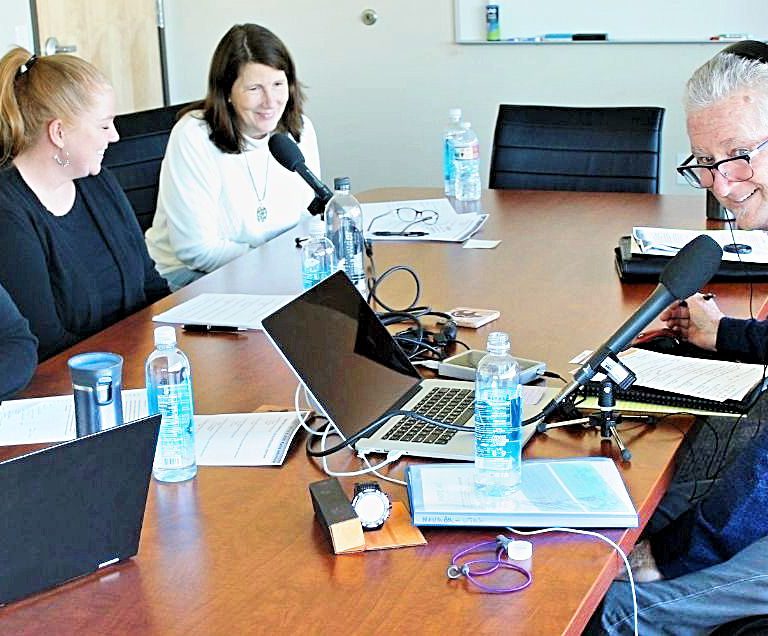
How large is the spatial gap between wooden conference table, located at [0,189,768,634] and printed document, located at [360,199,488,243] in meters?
0.60

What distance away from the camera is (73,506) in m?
1.29

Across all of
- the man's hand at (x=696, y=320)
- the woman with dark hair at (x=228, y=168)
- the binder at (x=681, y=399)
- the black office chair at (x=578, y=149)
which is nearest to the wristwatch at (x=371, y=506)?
the binder at (x=681, y=399)

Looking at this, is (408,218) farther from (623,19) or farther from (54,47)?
(54,47)

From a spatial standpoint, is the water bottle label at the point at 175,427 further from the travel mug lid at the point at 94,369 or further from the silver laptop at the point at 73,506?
the silver laptop at the point at 73,506

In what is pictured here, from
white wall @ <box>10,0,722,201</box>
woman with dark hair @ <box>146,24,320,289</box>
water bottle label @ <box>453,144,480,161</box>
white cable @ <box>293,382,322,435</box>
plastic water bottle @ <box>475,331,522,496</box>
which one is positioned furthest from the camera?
white wall @ <box>10,0,722,201</box>

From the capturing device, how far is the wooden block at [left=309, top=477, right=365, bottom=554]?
54.0 inches

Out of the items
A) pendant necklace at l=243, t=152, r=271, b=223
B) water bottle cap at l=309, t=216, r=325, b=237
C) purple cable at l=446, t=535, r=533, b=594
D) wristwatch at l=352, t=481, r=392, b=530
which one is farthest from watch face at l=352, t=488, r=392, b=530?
pendant necklace at l=243, t=152, r=271, b=223

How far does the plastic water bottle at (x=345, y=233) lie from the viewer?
2.51m

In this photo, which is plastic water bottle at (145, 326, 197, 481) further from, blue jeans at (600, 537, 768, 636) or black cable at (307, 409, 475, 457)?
blue jeans at (600, 537, 768, 636)

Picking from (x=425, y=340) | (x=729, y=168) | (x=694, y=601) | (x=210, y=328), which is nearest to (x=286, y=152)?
(x=210, y=328)

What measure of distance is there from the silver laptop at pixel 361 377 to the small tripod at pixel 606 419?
0.06m

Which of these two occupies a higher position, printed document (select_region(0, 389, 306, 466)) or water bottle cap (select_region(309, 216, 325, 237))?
water bottle cap (select_region(309, 216, 325, 237))

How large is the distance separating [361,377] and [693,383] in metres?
0.53

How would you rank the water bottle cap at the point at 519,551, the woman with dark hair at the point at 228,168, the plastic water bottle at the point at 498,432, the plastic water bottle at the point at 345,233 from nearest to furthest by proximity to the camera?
the water bottle cap at the point at 519,551 < the plastic water bottle at the point at 498,432 < the plastic water bottle at the point at 345,233 < the woman with dark hair at the point at 228,168
